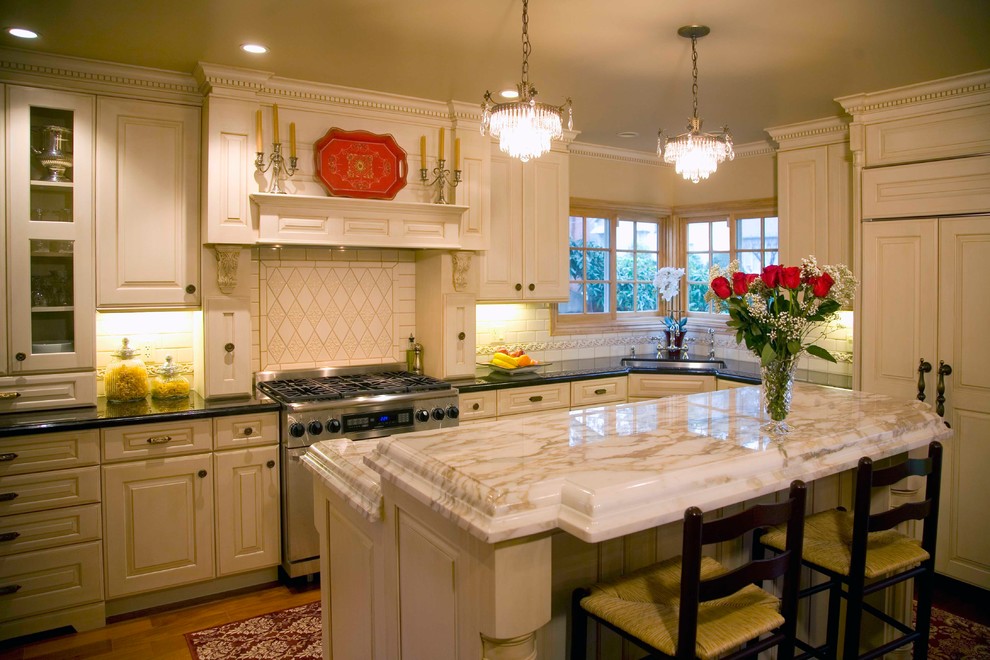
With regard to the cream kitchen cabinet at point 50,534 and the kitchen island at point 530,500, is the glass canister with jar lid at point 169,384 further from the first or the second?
the kitchen island at point 530,500

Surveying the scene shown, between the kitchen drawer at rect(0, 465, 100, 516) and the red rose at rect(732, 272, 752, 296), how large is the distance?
9.74 feet

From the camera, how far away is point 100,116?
3.51m

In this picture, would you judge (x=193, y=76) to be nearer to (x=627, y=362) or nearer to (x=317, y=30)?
(x=317, y=30)

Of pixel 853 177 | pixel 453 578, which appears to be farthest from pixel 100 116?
pixel 853 177

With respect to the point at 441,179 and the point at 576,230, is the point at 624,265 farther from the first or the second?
the point at 441,179

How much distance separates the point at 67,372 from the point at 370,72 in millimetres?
2172

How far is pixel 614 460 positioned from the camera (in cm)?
176

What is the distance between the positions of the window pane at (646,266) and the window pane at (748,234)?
0.74 metres

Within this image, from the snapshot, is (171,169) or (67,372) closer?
(67,372)

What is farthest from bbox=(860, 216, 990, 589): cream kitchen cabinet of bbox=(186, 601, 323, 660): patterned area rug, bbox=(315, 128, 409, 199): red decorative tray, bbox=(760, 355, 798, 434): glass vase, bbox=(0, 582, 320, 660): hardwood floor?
bbox=(0, 582, 320, 660): hardwood floor

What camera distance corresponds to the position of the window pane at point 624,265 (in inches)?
231

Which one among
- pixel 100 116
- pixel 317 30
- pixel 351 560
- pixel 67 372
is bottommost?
pixel 351 560

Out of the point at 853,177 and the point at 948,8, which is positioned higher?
the point at 948,8

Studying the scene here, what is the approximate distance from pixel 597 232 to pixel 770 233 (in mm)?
1351
